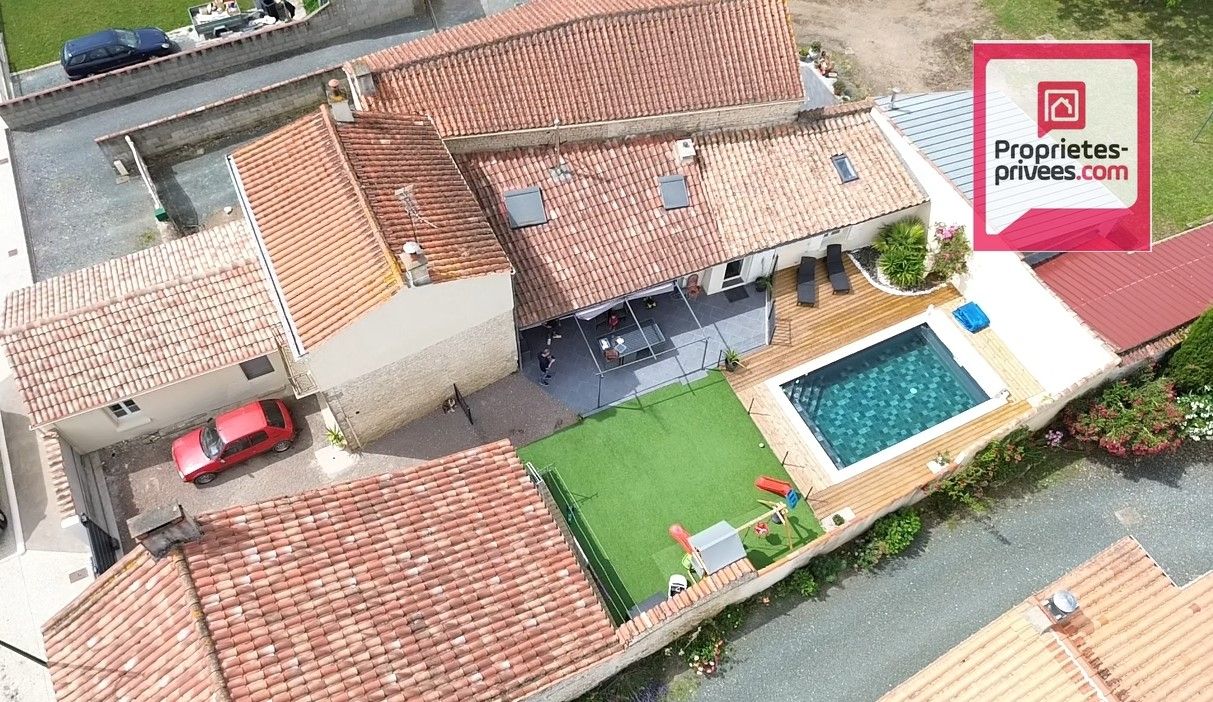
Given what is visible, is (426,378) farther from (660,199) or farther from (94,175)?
(94,175)

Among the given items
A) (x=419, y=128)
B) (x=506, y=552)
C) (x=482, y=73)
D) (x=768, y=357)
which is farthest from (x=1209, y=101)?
(x=506, y=552)

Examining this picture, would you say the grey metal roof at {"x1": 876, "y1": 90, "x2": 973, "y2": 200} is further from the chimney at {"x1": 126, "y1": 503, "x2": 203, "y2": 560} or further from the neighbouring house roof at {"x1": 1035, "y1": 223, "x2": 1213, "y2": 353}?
the chimney at {"x1": 126, "y1": 503, "x2": 203, "y2": 560}

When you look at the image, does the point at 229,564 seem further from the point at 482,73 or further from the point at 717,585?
the point at 482,73

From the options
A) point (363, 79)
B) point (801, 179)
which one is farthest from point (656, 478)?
point (363, 79)

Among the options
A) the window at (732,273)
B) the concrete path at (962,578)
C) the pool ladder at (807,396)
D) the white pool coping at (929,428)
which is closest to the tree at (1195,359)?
the concrete path at (962,578)

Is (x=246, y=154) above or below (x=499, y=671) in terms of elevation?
above

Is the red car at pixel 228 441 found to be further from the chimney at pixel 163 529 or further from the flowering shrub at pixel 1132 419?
the flowering shrub at pixel 1132 419
